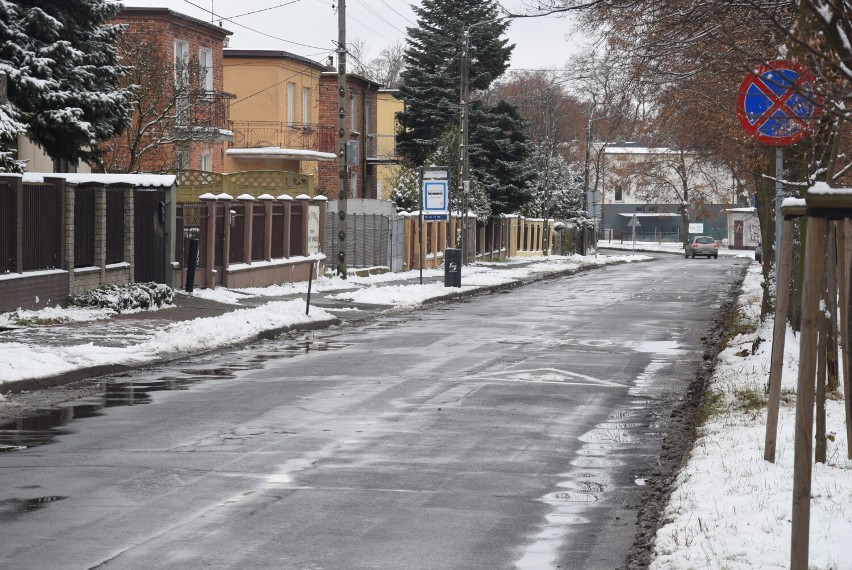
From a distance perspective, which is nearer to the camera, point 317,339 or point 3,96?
point 317,339

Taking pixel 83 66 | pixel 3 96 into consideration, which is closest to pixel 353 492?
pixel 3 96

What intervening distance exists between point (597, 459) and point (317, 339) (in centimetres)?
1113

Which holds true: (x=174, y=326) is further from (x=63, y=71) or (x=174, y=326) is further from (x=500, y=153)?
(x=500, y=153)

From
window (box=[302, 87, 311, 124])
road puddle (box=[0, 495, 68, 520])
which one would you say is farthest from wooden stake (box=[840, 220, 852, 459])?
window (box=[302, 87, 311, 124])

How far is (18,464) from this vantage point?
32.1 feet

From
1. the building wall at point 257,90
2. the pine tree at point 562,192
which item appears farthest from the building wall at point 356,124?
the pine tree at point 562,192

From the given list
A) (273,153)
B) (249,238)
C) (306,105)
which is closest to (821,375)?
(249,238)

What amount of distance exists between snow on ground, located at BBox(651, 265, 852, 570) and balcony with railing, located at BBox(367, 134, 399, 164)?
2044 inches

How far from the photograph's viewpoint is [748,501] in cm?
787

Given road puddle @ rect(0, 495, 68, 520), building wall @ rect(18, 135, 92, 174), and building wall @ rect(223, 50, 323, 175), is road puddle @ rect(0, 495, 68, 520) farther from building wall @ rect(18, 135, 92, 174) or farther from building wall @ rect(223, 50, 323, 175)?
building wall @ rect(223, 50, 323, 175)

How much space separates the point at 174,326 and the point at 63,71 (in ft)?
23.4

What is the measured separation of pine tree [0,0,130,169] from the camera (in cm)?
2458

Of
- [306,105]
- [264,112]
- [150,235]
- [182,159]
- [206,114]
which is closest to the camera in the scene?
[150,235]

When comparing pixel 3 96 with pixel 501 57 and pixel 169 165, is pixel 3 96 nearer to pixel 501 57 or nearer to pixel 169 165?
pixel 169 165
